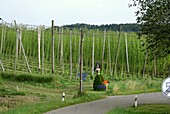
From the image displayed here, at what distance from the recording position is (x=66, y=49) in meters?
50.2

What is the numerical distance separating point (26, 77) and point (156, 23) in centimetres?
1787

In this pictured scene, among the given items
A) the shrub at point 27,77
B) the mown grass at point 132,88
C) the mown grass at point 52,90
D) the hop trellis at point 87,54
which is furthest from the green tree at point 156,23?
A: the hop trellis at point 87,54

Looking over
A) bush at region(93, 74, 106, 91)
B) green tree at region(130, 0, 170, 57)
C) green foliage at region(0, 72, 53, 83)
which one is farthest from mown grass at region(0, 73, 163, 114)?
green tree at region(130, 0, 170, 57)

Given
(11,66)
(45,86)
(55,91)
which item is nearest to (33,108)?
(55,91)

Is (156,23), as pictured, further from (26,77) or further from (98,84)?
(26,77)

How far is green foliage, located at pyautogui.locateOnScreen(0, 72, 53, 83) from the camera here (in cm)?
3266

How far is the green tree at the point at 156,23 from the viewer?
56.4ft

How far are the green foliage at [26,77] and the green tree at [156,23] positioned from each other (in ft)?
49.2

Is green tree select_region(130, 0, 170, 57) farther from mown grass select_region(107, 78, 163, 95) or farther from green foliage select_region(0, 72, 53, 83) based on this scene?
green foliage select_region(0, 72, 53, 83)

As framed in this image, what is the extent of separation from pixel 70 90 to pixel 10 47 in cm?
2362

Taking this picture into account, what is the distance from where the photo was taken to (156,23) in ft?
58.5

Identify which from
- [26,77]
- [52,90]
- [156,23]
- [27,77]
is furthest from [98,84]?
[156,23]

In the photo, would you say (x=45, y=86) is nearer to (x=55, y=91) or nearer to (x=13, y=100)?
(x=55, y=91)

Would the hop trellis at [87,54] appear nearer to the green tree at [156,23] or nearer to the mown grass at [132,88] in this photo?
the mown grass at [132,88]
